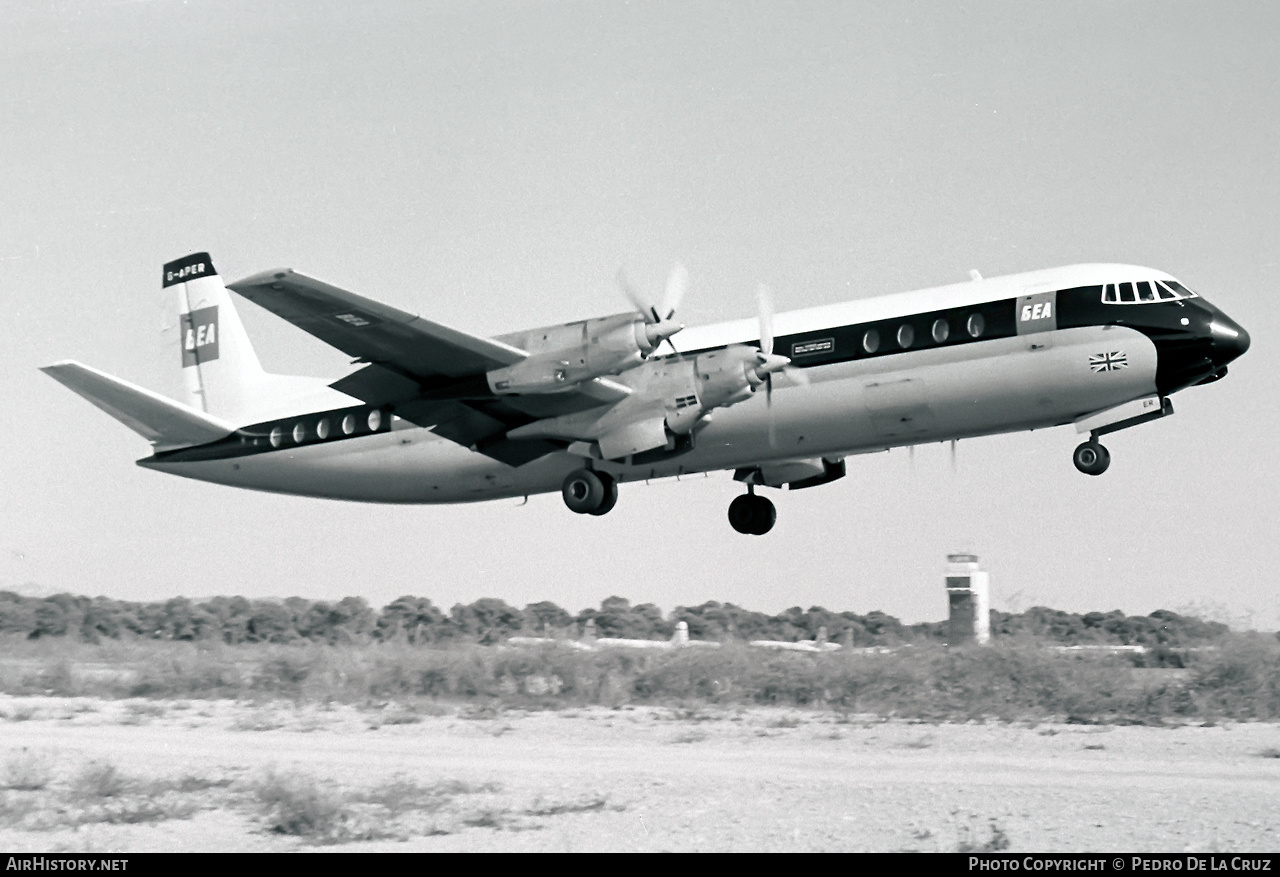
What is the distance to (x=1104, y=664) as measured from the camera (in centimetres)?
3058

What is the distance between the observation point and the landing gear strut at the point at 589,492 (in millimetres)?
25875

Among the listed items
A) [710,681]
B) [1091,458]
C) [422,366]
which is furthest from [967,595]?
[422,366]

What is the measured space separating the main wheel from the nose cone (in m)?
2.36

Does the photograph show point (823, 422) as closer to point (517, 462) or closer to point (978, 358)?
point (978, 358)

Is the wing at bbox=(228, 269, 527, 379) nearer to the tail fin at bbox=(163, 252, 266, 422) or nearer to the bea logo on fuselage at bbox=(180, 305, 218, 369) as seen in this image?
the tail fin at bbox=(163, 252, 266, 422)

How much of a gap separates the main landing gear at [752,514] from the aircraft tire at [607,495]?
402cm

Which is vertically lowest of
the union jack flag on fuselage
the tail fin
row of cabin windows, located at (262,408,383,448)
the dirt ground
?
the dirt ground

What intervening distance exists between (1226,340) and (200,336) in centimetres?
2304

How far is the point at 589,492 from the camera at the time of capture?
84.9 feet

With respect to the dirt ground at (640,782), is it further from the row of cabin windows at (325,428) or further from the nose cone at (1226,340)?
the nose cone at (1226,340)

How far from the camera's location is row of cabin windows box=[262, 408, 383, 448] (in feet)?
90.0

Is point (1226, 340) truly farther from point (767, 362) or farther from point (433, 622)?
point (433, 622)

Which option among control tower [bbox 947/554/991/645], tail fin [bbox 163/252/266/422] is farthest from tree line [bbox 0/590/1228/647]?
tail fin [bbox 163/252/266/422]
